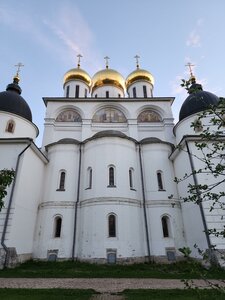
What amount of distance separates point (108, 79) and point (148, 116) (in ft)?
21.5

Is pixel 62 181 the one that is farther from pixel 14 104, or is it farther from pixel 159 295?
pixel 159 295

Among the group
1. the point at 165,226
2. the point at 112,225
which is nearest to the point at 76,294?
the point at 112,225

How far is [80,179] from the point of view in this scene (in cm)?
1488

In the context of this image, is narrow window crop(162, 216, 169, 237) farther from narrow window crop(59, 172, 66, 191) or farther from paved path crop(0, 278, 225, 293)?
narrow window crop(59, 172, 66, 191)

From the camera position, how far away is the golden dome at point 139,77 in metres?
22.7

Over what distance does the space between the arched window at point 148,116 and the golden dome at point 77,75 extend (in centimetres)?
740

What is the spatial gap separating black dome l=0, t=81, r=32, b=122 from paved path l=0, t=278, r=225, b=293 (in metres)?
10.9

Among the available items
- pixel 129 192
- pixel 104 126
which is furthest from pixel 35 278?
pixel 104 126

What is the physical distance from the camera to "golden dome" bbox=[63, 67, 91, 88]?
2263 cm

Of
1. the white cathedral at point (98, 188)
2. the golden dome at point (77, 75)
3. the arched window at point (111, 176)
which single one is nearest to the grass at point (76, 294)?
the white cathedral at point (98, 188)

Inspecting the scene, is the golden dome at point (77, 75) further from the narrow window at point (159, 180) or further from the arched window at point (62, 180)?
the narrow window at point (159, 180)

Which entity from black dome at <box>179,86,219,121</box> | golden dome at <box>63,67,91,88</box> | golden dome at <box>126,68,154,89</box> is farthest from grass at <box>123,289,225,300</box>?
golden dome at <box>63,67,91,88</box>

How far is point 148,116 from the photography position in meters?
18.7

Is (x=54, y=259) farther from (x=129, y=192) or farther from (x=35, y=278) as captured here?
(x=129, y=192)
